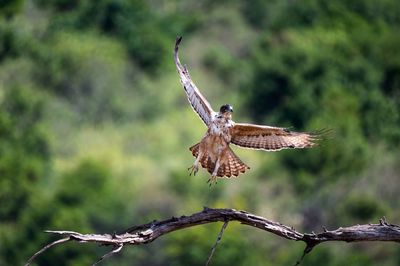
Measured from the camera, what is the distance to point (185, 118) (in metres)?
69.6

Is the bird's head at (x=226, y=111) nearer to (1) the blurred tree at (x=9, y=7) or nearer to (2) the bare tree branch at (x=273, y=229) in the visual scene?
(2) the bare tree branch at (x=273, y=229)

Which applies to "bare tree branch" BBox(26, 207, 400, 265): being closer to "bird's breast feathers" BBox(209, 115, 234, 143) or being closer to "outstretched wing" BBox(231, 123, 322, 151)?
"outstretched wing" BBox(231, 123, 322, 151)

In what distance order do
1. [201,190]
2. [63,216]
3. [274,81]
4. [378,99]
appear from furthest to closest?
[274,81] → [378,99] → [201,190] → [63,216]

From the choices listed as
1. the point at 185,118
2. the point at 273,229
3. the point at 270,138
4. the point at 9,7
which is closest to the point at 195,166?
the point at 270,138

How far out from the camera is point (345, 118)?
6316 cm

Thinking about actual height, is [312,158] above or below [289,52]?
below

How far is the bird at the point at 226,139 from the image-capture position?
12.9m

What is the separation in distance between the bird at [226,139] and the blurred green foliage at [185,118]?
22.2 m

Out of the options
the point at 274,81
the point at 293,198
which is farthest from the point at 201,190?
the point at 274,81

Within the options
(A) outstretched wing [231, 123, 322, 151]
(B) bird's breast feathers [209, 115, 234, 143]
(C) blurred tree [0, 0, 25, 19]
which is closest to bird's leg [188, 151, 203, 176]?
(B) bird's breast feathers [209, 115, 234, 143]

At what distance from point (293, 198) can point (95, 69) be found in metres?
23.2

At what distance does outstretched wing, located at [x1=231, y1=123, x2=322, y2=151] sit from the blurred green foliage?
22.3 metres

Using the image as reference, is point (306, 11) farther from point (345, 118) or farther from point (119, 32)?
point (345, 118)

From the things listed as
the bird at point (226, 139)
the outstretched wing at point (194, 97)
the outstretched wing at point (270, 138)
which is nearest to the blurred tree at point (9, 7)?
the outstretched wing at point (194, 97)
